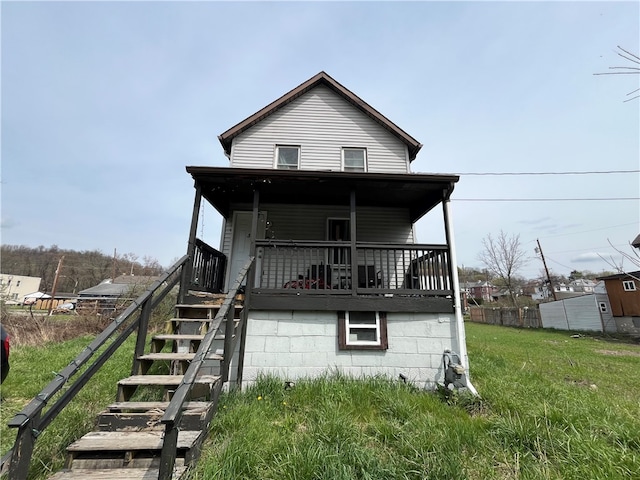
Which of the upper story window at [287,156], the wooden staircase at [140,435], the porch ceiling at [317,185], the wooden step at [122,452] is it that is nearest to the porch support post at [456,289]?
the porch ceiling at [317,185]

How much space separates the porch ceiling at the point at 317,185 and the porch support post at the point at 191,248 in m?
0.43

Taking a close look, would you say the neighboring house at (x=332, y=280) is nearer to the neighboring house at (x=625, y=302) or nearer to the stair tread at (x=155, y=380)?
the stair tread at (x=155, y=380)

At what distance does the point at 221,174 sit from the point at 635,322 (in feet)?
89.5

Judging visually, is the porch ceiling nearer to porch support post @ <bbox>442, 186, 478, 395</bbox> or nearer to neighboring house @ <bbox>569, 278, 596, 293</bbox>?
porch support post @ <bbox>442, 186, 478, 395</bbox>

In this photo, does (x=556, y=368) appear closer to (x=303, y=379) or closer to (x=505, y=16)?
(x=303, y=379)

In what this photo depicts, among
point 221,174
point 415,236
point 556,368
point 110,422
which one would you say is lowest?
Result: point 556,368

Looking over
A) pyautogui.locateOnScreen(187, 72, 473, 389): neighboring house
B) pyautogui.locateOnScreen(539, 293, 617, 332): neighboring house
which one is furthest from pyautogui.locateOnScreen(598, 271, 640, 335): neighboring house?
pyautogui.locateOnScreen(187, 72, 473, 389): neighboring house

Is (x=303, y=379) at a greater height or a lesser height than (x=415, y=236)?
lesser

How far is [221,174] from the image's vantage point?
5.68m

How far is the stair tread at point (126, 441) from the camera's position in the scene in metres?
2.49

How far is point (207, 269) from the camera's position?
6.36 meters

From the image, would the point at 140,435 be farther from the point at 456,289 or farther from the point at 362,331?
the point at 456,289

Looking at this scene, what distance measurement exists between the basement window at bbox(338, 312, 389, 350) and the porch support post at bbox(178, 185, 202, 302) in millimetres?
3042

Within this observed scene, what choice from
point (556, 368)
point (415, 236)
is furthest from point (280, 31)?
point (556, 368)
